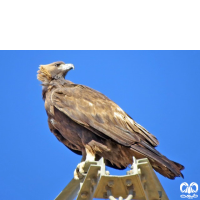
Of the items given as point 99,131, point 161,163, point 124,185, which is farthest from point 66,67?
point 124,185

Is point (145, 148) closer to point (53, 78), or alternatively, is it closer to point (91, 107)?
point (91, 107)

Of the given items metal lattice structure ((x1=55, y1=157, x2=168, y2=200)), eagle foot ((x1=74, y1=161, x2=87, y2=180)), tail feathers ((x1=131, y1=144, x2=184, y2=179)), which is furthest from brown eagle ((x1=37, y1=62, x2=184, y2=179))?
metal lattice structure ((x1=55, y1=157, x2=168, y2=200))

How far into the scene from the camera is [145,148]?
7523 millimetres

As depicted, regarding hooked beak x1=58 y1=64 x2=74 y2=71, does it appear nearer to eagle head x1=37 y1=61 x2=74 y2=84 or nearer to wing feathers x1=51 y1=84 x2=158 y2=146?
eagle head x1=37 y1=61 x2=74 y2=84

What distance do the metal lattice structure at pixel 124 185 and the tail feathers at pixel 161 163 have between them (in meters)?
1.48

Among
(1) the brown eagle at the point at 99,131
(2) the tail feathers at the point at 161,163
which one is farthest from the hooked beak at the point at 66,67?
(2) the tail feathers at the point at 161,163

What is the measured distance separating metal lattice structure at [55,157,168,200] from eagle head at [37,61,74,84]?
4171 mm

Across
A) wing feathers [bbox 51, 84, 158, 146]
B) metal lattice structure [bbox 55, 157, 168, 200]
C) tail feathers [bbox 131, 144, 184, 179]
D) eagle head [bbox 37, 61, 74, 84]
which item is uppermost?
eagle head [bbox 37, 61, 74, 84]

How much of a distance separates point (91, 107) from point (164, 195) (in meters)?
2.92

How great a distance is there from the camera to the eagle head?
955 cm

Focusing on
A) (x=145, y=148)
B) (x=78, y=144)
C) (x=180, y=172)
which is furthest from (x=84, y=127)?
(x=180, y=172)

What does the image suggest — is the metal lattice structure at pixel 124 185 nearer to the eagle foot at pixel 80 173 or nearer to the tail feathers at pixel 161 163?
the eagle foot at pixel 80 173

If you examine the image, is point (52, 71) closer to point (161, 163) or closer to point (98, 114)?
point (98, 114)

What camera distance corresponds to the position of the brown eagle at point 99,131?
7477 millimetres
